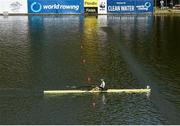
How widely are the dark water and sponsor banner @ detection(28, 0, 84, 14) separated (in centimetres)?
1391

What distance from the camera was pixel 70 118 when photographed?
31922 millimetres

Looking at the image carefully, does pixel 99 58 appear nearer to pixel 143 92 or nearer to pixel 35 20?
pixel 143 92

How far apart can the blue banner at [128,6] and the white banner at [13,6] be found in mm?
18664

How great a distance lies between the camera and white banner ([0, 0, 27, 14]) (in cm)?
9900

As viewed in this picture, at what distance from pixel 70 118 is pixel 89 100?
4.21 meters

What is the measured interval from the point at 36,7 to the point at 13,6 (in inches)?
197

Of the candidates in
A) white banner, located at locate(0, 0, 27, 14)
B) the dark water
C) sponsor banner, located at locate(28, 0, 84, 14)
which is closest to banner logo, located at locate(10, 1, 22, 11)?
white banner, located at locate(0, 0, 27, 14)

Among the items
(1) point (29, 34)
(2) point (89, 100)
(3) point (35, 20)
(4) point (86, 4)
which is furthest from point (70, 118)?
(4) point (86, 4)

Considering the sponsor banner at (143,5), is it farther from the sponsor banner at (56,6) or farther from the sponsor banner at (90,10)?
the sponsor banner at (56,6)

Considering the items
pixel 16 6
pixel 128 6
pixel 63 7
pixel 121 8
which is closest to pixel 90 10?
pixel 63 7

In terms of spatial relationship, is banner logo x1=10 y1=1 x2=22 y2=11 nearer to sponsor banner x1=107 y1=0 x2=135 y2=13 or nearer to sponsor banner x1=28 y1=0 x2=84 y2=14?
sponsor banner x1=28 y1=0 x2=84 y2=14

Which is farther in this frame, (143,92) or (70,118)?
(143,92)

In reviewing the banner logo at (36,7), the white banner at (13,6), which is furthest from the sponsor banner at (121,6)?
the white banner at (13,6)

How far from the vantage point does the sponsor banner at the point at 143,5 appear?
103m
